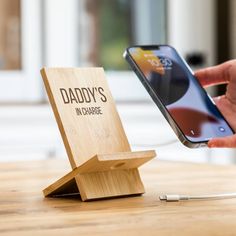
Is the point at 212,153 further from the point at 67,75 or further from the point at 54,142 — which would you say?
the point at 67,75

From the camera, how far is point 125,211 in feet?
3.37

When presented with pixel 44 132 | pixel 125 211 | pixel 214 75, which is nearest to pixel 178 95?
pixel 214 75

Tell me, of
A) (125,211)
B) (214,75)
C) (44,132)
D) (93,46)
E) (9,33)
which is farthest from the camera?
(93,46)

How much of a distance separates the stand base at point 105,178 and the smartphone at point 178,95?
0.09 m

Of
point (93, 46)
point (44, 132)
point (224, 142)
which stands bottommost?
point (44, 132)

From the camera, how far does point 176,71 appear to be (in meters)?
1.30

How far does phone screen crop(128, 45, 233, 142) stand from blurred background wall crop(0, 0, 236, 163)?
1.40 metres

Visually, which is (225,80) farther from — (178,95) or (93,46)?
(93,46)

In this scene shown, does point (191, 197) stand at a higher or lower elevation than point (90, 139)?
lower

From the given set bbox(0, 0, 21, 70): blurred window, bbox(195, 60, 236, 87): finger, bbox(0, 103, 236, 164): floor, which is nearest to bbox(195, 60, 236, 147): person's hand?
bbox(195, 60, 236, 87): finger

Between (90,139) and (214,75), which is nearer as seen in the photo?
(90,139)

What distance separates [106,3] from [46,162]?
134 centimetres

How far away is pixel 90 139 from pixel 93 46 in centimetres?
186

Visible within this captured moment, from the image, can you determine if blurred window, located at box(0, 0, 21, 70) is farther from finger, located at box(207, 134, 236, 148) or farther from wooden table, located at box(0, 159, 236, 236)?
finger, located at box(207, 134, 236, 148)
